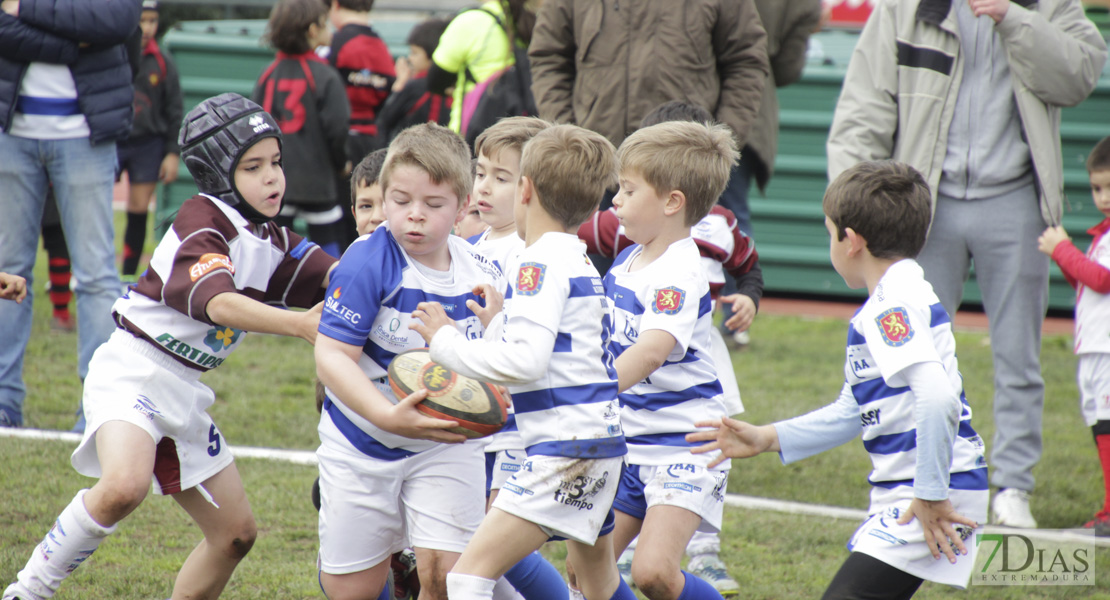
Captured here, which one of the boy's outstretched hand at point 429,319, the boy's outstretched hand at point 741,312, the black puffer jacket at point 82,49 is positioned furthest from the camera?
the black puffer jacket at point 82,49

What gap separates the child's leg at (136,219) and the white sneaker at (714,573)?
5940mm

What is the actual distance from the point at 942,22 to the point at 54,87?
3.99 meters

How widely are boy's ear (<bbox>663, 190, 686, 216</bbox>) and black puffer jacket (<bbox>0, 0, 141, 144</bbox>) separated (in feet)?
9.90

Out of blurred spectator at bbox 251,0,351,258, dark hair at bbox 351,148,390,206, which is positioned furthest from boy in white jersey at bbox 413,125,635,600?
blurred spectator at bbox 251,0,351,258

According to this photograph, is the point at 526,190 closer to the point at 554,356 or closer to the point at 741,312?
the point at 554,356

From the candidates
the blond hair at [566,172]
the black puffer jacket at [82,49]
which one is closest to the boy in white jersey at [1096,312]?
the blond hair at [566,172]

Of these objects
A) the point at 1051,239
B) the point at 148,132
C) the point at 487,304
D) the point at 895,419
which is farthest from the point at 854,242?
the point at 148,132

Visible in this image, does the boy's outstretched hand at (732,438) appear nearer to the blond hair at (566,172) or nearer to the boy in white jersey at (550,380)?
the boy in white jersey at (550,380)

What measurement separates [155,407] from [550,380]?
4.17 ft

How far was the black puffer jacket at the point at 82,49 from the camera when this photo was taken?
4664mm

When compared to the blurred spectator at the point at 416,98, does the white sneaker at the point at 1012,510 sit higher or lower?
lower

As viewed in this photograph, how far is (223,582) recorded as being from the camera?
3.30 metres

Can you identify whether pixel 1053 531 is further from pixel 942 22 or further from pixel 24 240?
pixel 24 240

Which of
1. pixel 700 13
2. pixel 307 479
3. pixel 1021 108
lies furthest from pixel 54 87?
pixel 1021 108
